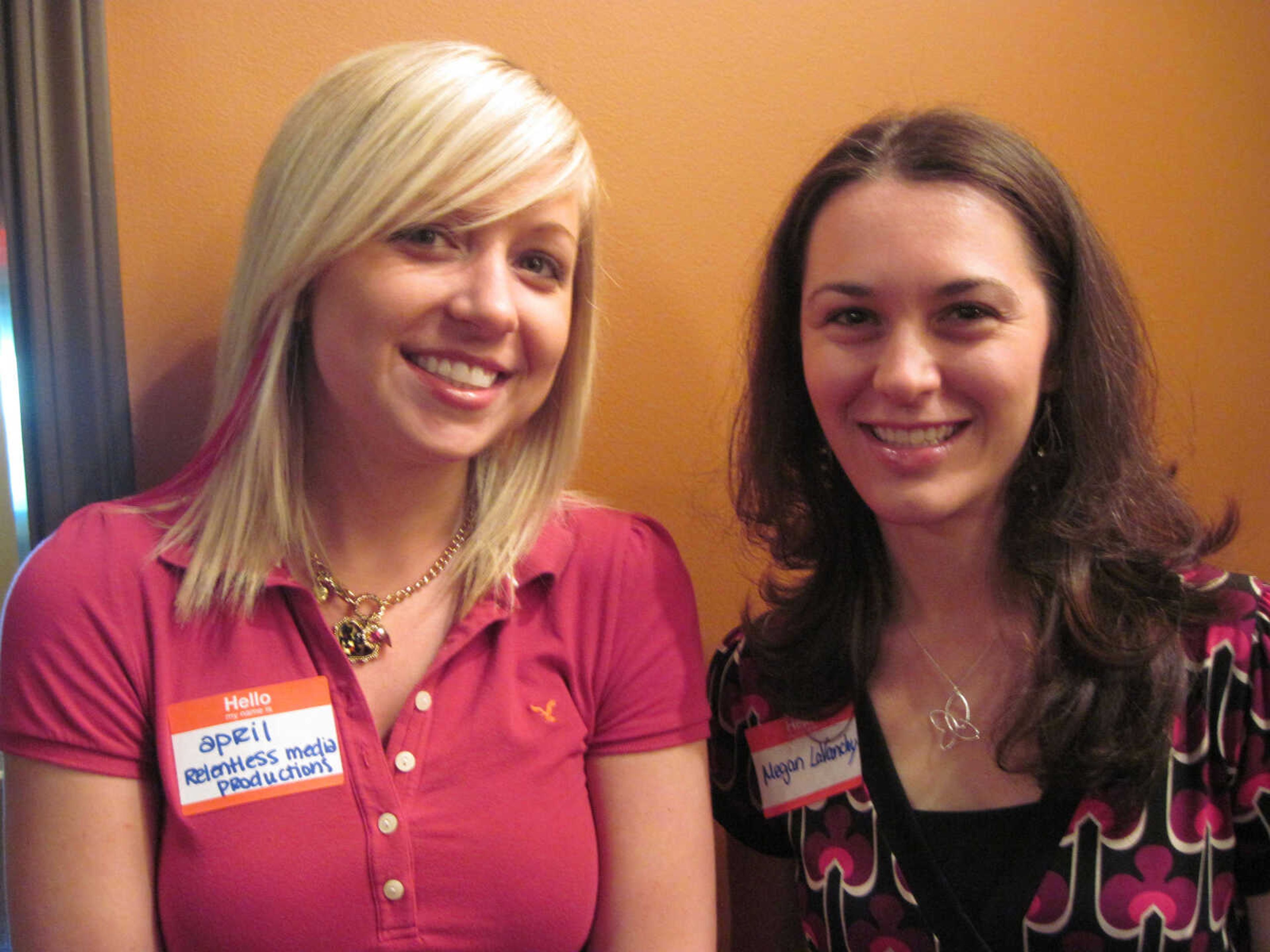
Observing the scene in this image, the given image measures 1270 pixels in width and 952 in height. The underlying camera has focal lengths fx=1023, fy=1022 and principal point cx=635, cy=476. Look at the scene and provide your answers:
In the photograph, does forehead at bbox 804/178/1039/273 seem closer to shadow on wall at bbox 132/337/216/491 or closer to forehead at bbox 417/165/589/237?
forehead at bbox 417/165/589/237

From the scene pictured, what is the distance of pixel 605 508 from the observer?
1.58 m

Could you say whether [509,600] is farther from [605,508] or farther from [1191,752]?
[1191,752]

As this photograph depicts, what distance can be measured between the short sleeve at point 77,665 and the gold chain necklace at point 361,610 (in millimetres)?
225

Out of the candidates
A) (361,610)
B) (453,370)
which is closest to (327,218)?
(453,370)

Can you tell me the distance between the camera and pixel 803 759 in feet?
4.83

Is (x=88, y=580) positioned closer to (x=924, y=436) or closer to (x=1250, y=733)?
(x=924, y=436)

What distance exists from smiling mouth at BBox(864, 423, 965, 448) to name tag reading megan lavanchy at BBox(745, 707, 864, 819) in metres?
0.40

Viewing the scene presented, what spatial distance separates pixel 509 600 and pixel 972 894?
2.30ft

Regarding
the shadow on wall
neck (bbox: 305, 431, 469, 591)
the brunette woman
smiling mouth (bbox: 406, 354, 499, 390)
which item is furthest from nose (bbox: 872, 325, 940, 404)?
the shadow on wall

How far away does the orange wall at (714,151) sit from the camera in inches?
63.0

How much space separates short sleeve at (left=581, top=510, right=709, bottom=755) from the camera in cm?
141

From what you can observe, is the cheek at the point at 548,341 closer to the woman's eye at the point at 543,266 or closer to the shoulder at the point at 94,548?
the woman's eye at the point at 543,266

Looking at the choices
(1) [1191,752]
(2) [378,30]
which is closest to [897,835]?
(1) [1191,752]

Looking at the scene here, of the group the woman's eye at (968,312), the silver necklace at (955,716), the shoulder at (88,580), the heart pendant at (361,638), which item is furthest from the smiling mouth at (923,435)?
the shoulder at (88,580)
